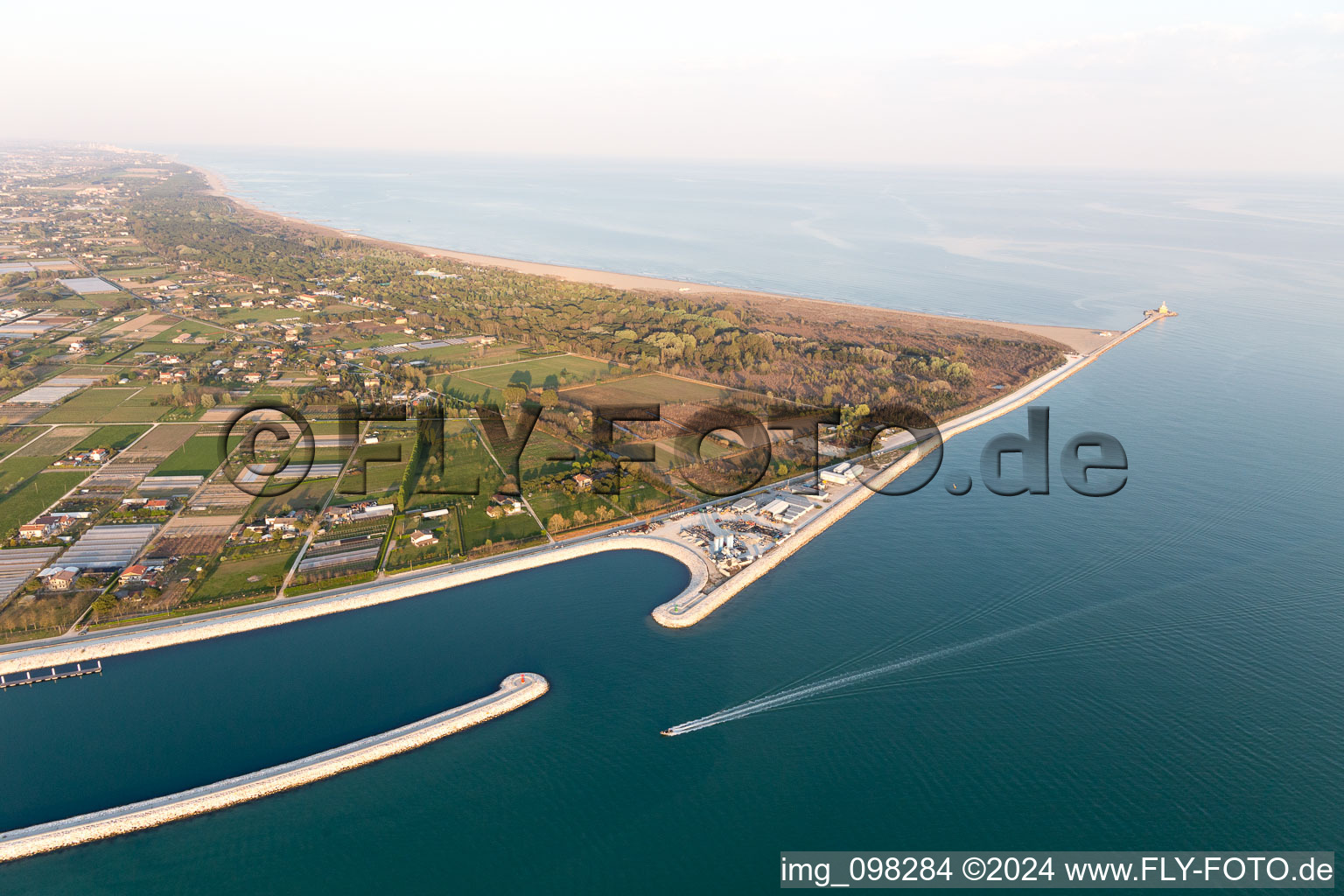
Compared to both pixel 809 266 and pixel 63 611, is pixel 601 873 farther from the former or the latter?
pixel 809 266

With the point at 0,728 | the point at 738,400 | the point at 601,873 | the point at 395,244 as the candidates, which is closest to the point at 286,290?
the point at 395,244

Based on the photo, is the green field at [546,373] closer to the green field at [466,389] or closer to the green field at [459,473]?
the green field at [466,389]

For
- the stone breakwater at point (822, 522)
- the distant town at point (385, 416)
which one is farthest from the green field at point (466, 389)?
the stone breakwater at point (822, 522)

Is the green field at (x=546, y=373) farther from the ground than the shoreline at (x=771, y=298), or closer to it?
closer to it

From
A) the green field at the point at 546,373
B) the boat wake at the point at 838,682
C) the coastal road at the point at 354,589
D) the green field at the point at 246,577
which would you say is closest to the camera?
the boat wake at the point at 838,682

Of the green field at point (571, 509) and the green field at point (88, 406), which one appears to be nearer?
the green field at point (571, 509)

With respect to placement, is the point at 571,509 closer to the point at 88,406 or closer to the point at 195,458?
the point at 195,458

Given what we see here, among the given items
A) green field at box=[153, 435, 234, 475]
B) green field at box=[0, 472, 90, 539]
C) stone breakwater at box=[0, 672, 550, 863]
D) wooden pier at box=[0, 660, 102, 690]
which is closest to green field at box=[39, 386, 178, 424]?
green field at box=[153, 435, 234, 475]
